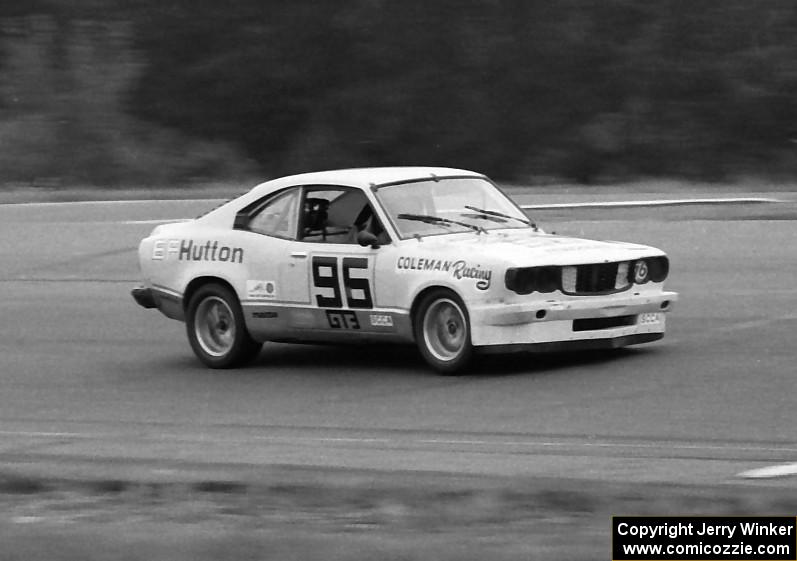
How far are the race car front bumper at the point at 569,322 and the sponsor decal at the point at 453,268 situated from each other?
183mm

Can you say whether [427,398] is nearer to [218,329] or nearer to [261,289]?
[261,289]

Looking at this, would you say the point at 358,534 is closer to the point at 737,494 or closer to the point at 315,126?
the point at 737,494

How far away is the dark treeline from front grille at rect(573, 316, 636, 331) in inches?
1028

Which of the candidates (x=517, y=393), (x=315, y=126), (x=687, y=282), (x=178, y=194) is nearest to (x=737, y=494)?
(x=517, y=393)

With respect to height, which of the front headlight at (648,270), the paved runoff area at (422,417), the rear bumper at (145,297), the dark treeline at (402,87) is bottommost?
the paved runoff area at (422,417)

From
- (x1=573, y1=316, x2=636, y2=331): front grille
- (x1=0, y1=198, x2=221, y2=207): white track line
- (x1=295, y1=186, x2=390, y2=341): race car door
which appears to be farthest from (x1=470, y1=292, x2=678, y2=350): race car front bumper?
(x1=0, y1=198, x2=221, y2=207): white track line

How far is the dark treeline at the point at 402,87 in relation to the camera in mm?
39812

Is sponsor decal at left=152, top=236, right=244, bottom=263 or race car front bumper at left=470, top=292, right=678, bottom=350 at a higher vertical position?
sponsor decal at left=152, top=236, right=244, bottom=263

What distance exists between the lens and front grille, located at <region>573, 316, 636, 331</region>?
10.4 meters

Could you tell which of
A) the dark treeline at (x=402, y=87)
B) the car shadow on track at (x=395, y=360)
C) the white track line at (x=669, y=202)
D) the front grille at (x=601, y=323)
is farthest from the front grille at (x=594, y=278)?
the dark treeline at (x=402, y=87)

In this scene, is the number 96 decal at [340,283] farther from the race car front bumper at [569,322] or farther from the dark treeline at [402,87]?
the dark treeline at [402,87]

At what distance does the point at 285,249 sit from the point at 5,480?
4119 millimetres

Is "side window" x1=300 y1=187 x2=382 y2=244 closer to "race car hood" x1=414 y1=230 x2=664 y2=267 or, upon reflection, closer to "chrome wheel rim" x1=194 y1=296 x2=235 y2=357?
"race car hood" x1=414 y1=230 x2=664 y2=267

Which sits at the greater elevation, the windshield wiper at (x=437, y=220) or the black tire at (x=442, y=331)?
the windshield wiper at (x=437, y=220)
